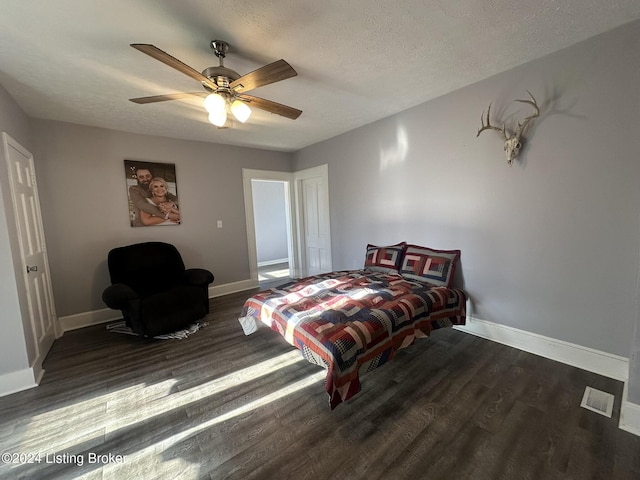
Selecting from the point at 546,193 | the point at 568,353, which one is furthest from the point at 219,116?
the point at 568,353

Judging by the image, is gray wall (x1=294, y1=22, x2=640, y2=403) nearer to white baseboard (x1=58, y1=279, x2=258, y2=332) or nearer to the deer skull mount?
the deer skull mount

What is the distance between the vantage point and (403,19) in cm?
162

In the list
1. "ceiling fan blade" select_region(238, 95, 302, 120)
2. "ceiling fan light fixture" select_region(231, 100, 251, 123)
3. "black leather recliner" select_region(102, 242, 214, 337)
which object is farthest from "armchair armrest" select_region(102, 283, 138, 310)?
"ceiling fan blade" select_region(238, 95, 302, 120)

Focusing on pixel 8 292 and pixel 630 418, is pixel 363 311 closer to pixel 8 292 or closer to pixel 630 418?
pixel 630 418

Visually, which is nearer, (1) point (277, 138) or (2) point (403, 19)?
(2) point (403, 19)

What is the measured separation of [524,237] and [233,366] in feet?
9.11

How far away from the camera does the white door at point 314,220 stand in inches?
172

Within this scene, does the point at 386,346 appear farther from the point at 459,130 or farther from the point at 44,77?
the point at 44,77

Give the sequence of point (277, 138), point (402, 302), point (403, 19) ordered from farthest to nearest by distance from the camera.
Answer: point (277, 138)
point (402, 302)
point (403, 19)

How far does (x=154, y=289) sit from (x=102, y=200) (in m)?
1.35

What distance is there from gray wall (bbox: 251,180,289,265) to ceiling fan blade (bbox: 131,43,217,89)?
15.9 ft

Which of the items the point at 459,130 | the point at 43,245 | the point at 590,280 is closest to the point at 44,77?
the point at 43,245

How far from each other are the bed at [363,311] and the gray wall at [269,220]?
4010 millimetres

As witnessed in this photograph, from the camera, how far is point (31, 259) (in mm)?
2461
